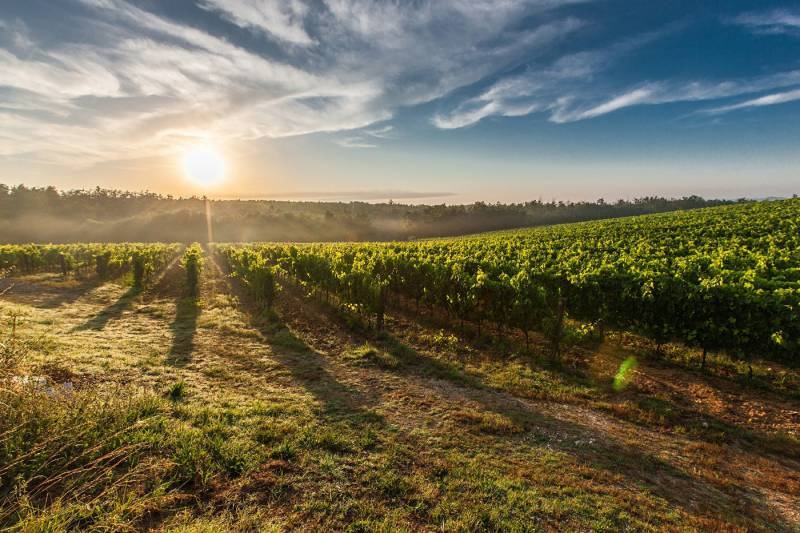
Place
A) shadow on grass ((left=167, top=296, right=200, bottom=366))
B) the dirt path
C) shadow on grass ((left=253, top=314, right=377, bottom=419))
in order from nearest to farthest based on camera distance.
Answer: the dirt path → shadow on grass ((left=253, top=314, right=377, bottom=419)) → shadow on grass ((left=167, top=296, right=200, bottom=366))

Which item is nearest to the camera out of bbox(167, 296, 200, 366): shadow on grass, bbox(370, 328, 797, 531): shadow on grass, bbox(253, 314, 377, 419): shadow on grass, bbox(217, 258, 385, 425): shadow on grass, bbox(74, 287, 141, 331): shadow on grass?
bbox(370, 328, 797, 531): shadow on grass

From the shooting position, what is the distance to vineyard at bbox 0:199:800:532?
4340 millimetres

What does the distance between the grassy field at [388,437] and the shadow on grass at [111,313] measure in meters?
1.11

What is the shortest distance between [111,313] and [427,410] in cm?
1497

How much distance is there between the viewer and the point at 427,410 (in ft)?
23.8

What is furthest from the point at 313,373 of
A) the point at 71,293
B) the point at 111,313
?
the point at 71,293

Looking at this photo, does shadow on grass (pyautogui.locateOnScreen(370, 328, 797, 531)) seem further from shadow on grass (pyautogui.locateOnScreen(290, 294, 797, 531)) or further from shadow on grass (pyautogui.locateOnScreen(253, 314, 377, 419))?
shadow on grass (pyautogui.locateOnScreen(253, 314, 377, 419))

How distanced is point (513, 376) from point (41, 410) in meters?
8.92

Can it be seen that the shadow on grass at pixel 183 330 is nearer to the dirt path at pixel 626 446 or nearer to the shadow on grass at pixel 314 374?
the shadow on grass at pixel 314 374

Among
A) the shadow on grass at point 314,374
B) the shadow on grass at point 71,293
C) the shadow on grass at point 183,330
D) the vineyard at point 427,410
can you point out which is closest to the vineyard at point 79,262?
the shadow on grass at point 71,293

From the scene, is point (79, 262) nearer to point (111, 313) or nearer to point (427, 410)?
point (111, 313)

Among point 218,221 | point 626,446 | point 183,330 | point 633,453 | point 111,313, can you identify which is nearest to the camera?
point 633,453

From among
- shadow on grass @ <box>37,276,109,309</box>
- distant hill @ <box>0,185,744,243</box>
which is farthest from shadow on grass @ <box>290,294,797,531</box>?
distant hill @ <box>0,185,744,243</box>

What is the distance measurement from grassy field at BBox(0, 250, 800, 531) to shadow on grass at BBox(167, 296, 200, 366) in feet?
0.63
